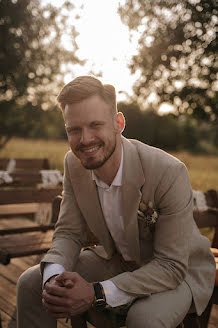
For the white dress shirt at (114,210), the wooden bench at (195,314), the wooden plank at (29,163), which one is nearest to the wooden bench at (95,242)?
the wooden bench at (195,314)

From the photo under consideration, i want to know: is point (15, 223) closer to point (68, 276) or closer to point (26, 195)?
point (26, 195)

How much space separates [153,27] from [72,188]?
5.91 ft

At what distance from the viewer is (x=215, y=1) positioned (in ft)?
10.1

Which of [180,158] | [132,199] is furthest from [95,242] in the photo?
[180,158]

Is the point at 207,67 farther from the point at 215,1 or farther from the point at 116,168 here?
the point at 116,168

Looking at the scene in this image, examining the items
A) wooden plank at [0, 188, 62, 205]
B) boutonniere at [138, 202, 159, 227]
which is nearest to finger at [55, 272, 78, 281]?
boutonniere at [138, 202, 159, 227]

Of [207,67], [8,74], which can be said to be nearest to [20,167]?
[8,74]

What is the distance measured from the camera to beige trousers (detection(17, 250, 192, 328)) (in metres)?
1.75

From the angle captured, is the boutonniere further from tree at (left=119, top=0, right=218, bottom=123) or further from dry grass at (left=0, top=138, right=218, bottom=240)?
dry grass at (left=0, top=138, right=218, bottom=240)

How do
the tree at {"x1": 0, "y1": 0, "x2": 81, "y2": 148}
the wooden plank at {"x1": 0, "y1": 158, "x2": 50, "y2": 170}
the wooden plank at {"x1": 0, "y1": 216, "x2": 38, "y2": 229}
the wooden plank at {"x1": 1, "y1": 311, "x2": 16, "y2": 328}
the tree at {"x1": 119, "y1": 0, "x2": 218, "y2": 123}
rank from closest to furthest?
1. the wooden plank at {"x1": 1, "y1": 311, "x2": 16, "y2": 328}
2. the tree at {"x1": 119, "y1": 0, "x2": 218, "y2": 123}
3. the tree at {"x1": 0, "y1": 0, "x2": 81, "y2": 148}
4. the wooden plank at {"x1": 0, "y1": 158, "x2": 50, "y2": 170}
5. the wooden plank at {"x1": 0, "y1": 216, "x2": 38, "y2": 229}

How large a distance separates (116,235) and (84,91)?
797 mm

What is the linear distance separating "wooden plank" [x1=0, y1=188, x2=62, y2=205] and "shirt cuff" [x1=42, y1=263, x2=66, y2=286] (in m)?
1.71


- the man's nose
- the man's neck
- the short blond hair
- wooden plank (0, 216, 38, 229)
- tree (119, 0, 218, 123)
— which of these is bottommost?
wooden plank (0, 216, 38, 229)

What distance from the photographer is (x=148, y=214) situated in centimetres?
196
